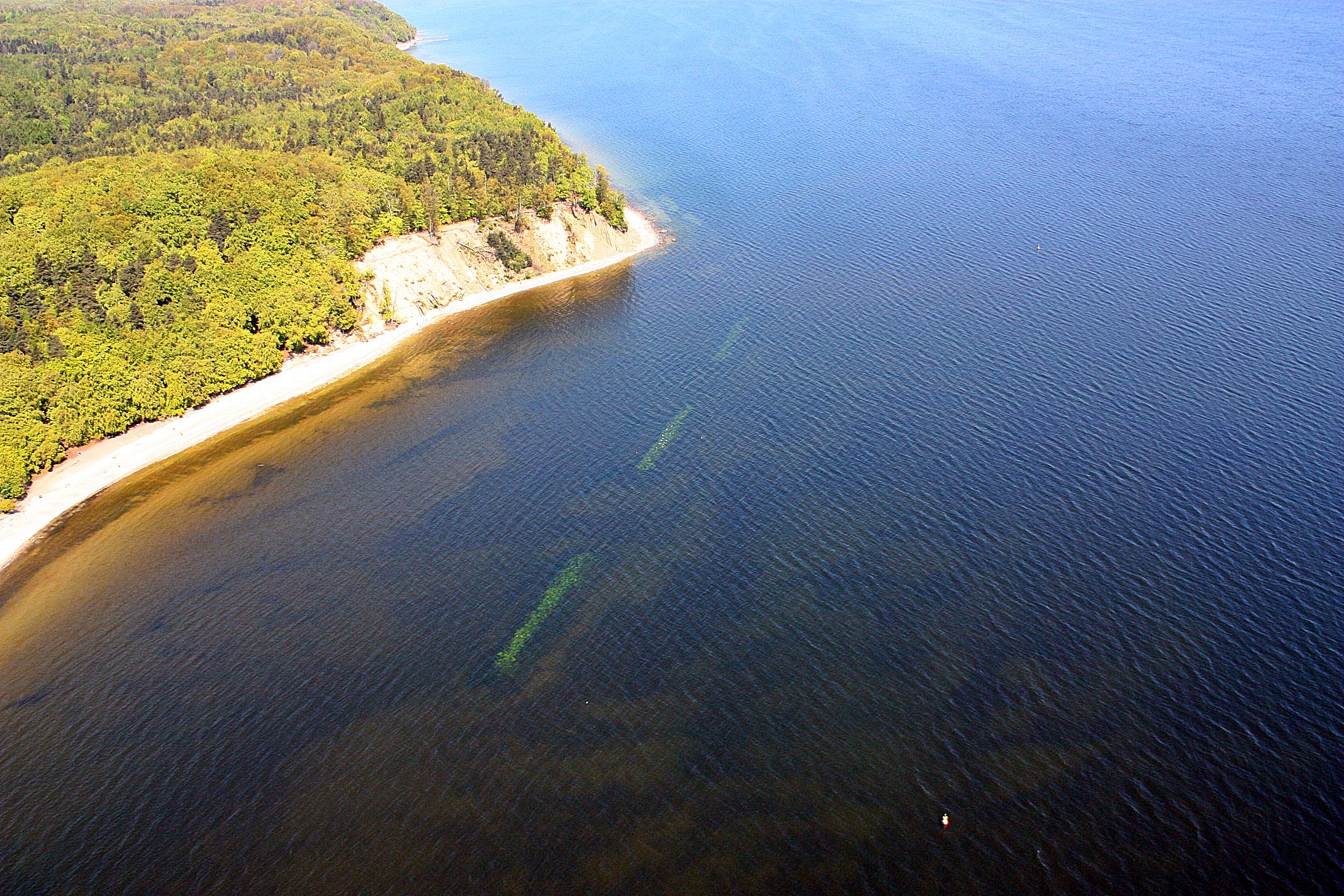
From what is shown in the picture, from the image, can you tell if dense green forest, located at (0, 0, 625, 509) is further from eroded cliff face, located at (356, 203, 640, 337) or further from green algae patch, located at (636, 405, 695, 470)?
green algae patch, located at (636, 405, 695, 470)

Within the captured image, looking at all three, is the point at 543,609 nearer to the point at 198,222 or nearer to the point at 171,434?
the point at 171,434

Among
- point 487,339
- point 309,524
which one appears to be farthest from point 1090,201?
point 309,524

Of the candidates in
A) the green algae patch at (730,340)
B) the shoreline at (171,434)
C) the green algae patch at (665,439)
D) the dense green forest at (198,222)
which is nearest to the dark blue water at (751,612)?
the green algae patch at (665,439)

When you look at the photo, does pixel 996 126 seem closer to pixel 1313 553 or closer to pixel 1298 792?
pixel 1313 553

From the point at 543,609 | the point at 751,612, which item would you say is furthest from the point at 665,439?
the point at 751,612

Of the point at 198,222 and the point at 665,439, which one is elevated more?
the point at 198,222

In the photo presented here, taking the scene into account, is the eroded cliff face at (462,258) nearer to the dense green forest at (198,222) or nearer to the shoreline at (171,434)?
the dense green forest at (198,222)

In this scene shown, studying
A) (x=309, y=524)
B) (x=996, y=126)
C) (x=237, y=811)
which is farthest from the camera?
(x=996, y=126)
